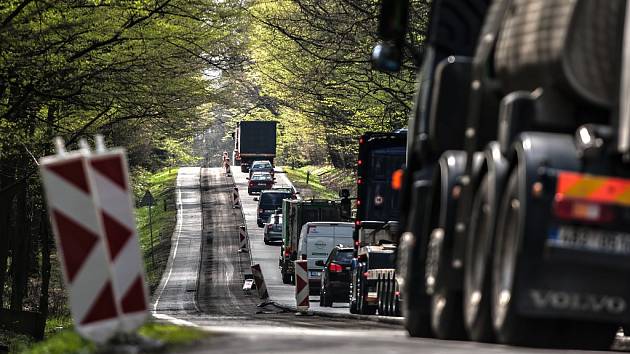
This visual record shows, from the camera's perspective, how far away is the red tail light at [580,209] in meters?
9.34

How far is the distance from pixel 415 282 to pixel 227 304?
33979mm

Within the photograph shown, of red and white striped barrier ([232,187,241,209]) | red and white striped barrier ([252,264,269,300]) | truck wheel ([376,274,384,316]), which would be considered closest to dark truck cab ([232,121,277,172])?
red and white striped barrier ([232,187,241,209])

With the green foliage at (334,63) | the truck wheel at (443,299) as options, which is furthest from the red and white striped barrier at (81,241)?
the green foliage at (334,63)

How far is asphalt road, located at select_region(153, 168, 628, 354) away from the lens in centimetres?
1116

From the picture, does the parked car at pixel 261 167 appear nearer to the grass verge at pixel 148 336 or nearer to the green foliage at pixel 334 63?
the green foliage at pixel 334 63

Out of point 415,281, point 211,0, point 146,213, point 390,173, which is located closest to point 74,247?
point 415,281

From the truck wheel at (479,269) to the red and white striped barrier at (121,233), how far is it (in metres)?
2.28

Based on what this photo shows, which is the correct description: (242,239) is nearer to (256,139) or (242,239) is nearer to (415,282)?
(256,139)

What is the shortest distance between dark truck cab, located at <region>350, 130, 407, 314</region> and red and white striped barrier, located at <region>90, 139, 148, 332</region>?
21511mm

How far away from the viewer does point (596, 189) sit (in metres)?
9.33

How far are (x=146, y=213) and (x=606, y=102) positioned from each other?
92.3 metres

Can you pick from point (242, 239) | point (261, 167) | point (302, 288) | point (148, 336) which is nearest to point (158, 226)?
point (261, 167)

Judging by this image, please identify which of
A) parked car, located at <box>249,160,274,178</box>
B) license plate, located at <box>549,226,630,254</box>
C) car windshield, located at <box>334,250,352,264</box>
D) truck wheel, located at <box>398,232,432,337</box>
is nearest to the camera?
license plate, located at <box>549,226,630,254</box>

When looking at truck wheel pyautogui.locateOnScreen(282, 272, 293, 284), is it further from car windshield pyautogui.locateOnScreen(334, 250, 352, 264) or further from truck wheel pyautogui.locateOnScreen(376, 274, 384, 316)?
truck wheel pyautogui.locateOnScreen(376, 274, 384, 316)
